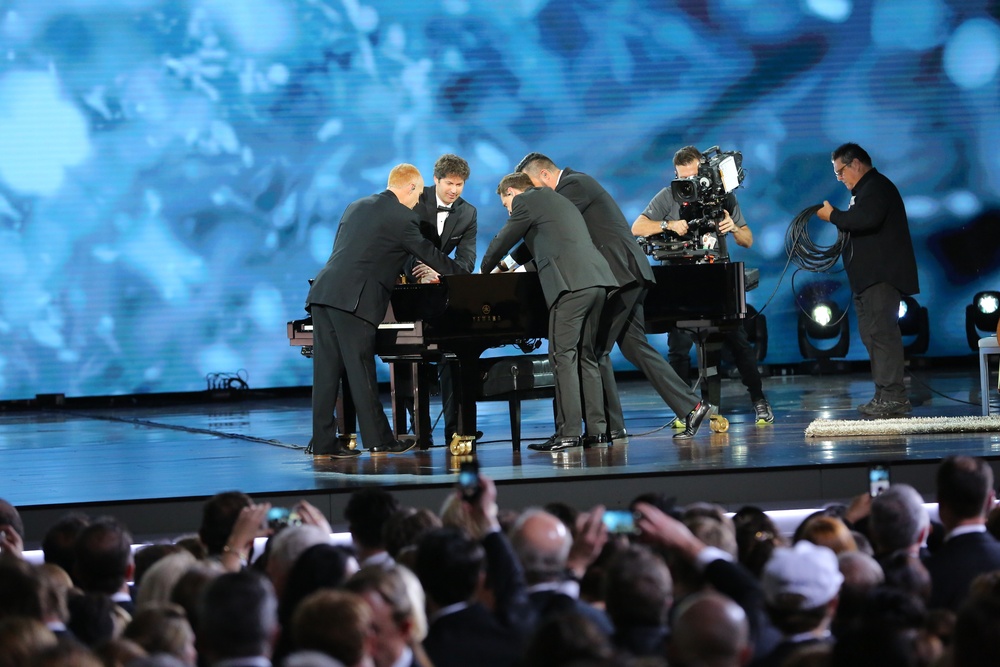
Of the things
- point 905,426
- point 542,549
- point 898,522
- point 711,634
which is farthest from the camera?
point 905,426

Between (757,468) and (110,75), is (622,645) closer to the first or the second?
(757,468)

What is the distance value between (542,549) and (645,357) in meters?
4.29

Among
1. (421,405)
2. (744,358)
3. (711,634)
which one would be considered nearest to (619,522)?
(711,634)

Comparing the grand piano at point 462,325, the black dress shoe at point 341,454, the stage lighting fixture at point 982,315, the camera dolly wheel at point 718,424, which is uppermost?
the stage lighting fixture at point 982,315

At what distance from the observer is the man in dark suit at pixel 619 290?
7.08m

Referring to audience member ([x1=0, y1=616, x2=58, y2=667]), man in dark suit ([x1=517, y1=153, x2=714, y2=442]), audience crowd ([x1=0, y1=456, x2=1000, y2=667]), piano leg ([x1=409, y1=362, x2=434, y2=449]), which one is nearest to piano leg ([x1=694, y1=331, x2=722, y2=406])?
man in dark suit ([x1=517, y1=153, x2=714, y2=442])

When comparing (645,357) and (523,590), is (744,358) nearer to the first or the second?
(645,357)

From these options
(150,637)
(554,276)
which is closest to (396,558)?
(150,637)

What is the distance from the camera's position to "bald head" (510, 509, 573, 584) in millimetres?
3025

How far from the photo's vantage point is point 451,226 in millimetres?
7633

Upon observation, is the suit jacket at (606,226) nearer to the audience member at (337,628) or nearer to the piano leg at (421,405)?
the piano leg at (421,405)

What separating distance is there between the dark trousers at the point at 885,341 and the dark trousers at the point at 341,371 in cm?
297

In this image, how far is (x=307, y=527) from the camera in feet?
11.1

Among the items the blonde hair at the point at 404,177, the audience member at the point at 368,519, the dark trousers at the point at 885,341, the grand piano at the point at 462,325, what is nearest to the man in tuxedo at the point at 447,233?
the grand piano at the point at 462,325
